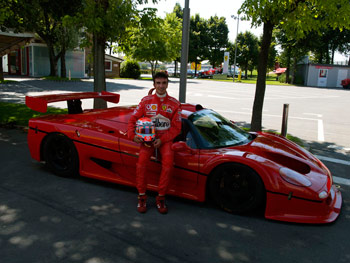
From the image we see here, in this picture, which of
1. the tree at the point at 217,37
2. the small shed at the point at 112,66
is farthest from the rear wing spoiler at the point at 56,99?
the tree at the point at 217,37

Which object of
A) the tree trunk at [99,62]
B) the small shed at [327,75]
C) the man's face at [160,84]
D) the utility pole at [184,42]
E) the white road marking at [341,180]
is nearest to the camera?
the man's face at [160,84]

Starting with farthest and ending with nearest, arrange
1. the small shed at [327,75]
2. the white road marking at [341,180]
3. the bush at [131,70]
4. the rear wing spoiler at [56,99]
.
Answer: the small shed at [327,75], the bush at [131,70], the white road marking at [341,180], the rear wing spoiler at [56,99]

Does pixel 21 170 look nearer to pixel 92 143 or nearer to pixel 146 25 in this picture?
pixel 92 143

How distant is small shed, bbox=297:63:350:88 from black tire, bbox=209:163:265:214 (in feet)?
146

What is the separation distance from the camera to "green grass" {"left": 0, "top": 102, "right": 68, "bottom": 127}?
8617mm

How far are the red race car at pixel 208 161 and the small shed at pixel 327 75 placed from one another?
43.3 metres

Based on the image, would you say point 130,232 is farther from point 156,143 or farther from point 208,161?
point 208,161

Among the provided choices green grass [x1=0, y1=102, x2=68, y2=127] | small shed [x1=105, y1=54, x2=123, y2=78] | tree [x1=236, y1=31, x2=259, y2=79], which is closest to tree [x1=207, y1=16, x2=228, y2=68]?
tree [x1=236, y1=31, x2=259, y2=79]

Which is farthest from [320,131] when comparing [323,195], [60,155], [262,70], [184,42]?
[60,155]

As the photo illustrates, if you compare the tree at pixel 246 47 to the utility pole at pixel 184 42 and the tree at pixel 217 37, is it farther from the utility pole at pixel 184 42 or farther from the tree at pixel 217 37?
the utility pole at pixel 184 42

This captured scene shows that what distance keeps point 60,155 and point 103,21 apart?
4.03 metres

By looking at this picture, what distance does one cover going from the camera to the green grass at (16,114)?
8.62 meters

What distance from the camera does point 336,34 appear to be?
153 ft

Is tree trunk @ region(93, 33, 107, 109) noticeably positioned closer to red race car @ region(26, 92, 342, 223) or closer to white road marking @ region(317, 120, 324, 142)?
red race car @ region(26, 92, 342, 223)
